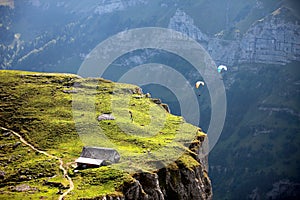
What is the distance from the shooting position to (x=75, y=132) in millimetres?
77625

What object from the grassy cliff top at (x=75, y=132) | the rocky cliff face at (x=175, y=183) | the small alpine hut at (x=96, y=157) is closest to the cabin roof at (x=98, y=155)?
the small alpine hut at (x=96, y=157)

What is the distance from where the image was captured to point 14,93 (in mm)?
92812

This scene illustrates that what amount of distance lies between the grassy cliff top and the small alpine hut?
1.56m

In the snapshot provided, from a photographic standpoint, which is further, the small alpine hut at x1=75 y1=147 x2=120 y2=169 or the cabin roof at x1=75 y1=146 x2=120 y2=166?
the cabin roof at x1=75 y1=146 x2=120 y2=166

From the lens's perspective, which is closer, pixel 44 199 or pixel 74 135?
pixel 44 199

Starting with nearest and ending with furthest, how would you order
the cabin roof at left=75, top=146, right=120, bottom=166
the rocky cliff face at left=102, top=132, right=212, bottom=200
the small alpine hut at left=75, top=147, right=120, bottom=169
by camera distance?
the rocky cliff face at left=102, top=132, right=212, bottom=200
the small alpine hut at left=75, top=147, right=120, bottom=169
the cabin roof at left=75, top=146, right=120, bottom=166

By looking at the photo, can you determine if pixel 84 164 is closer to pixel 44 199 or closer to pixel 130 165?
pixel 130 165

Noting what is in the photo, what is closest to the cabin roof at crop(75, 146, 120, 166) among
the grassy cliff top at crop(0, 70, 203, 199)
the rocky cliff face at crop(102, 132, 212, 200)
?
the grassy cliff top at crop(0, 70, 203, 199)

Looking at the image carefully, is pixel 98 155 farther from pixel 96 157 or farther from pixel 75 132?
pixel 75 132

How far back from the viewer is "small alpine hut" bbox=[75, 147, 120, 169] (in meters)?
62.9

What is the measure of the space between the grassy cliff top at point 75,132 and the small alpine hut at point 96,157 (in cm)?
156

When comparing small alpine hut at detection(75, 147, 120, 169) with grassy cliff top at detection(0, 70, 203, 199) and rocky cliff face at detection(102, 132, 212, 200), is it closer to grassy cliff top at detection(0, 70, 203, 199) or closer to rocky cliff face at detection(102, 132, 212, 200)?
grassy cliff top at detection(0, 70, 203, 199)

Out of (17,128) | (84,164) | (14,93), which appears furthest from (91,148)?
(14,93)

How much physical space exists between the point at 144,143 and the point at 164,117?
18.7 m
